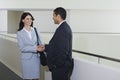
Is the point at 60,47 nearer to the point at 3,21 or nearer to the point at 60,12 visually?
the point at 60,12

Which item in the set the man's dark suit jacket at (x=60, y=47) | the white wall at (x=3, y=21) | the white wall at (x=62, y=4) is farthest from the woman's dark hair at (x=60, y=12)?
the white wall at (x=3, y=21)

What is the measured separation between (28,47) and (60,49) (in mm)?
563

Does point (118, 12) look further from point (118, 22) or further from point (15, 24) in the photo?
point (15, 24)

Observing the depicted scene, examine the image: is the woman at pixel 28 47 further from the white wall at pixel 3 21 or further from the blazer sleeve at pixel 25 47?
the white wall at pixel 3 21

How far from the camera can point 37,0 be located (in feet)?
35.3

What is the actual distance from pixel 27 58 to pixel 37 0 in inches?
273

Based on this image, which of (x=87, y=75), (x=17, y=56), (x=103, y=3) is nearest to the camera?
(x=87, y=75)

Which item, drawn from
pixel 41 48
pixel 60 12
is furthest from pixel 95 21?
pixel 60 12

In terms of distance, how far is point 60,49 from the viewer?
3617 millimetres

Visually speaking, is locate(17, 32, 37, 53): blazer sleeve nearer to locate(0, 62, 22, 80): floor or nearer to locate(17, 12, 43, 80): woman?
locate(17, 12, 43, 80): woman

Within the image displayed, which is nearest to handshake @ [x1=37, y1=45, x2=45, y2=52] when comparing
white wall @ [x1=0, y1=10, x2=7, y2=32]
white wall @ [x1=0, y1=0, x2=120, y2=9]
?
white wall @ [x1=0, y1=0, x2=120, y2=9]

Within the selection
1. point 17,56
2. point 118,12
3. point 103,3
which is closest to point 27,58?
point 17,56

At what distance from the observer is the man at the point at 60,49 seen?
3.63 m

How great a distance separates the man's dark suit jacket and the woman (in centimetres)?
35
